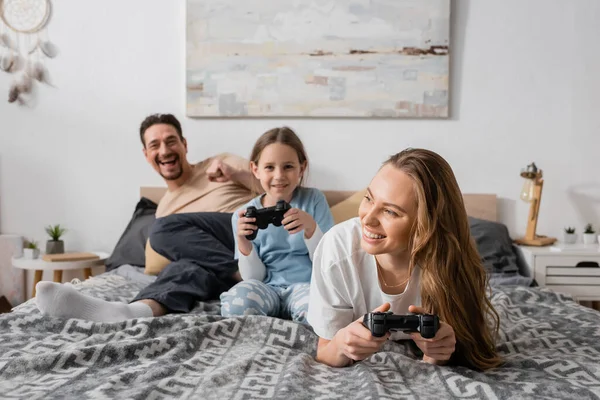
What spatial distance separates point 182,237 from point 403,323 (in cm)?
131

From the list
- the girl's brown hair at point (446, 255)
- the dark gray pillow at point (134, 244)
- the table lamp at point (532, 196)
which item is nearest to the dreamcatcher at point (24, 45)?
the dark gray pillow at point (134, 244)

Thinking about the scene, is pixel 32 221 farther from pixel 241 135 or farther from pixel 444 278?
pixel 444 278

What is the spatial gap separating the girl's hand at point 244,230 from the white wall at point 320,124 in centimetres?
119

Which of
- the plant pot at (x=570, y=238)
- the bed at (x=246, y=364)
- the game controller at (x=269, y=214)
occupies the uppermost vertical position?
the game controller at (x=269, y=214)

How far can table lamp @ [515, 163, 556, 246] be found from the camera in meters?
2.82

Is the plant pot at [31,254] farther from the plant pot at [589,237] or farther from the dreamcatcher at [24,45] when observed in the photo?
the plant pot at [589,237]

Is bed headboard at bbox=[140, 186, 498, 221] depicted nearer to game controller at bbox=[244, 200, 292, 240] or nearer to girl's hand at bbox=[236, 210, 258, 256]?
girl's hand at bbox=[236, 210, 258, 256]

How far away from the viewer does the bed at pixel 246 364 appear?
3.72 feet

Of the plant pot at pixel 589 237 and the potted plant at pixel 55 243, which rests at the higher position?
the plant pot at pixel 589 237

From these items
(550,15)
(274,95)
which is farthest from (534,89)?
(274,95)

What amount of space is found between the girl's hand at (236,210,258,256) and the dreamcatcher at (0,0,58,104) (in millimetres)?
1832

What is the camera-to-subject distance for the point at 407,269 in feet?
4.32

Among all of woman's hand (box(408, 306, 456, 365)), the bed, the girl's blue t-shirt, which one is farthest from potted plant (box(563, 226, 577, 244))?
woman's hand (box(408, 306, 456, 365))

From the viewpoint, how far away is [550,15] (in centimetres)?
297
